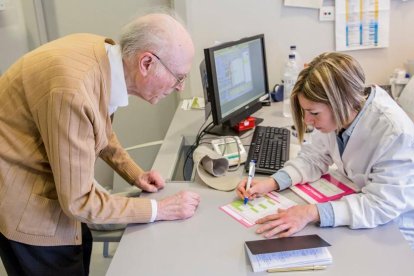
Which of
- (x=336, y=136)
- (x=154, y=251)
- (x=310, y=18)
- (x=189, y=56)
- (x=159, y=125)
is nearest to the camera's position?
(x=154, y=251)

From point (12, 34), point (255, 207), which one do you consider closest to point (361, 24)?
point (255, 207)

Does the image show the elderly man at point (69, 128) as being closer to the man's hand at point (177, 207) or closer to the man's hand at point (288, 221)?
the man's hand at point (177, 207)

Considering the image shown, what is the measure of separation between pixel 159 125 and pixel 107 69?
1684mm

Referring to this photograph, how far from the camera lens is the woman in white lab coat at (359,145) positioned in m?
1.13

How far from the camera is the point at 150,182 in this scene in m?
1.45

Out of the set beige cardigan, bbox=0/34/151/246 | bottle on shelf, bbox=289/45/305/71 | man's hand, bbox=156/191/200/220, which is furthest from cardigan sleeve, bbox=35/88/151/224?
bottle on shelf, bbox=289/45/305/71

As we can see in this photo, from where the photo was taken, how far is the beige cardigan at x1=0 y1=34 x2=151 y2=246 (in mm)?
1033

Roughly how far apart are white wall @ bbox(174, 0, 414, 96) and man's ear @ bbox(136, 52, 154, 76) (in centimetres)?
125

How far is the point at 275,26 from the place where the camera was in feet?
7.68

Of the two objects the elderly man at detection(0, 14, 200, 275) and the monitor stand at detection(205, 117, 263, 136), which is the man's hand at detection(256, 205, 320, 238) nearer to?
the elderly man at detection(0, 14, 200, 275)

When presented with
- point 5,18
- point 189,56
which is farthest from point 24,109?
point 5,18

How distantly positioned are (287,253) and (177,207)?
36 cm

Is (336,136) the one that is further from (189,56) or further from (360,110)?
(189,56)

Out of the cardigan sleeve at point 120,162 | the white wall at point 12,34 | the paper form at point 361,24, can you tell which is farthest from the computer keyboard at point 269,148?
the white wall at point 12,34
